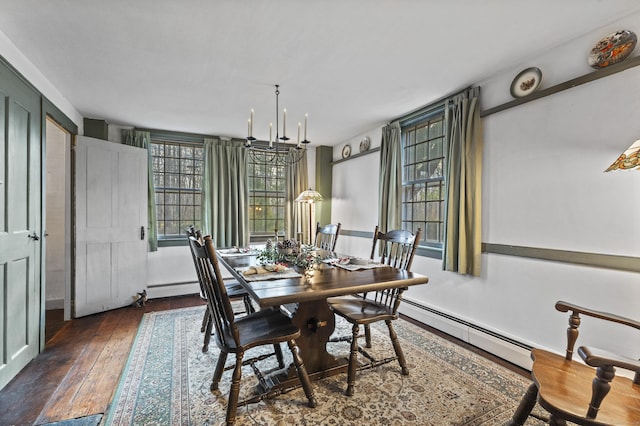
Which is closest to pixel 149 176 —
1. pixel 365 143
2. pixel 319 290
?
pixel 365 143

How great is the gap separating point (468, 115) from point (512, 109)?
36 cm

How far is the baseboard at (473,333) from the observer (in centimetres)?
240

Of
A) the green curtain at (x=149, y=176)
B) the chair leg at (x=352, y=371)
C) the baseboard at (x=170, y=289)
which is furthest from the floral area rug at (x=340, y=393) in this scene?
the green curtain at (x=149, y=176)

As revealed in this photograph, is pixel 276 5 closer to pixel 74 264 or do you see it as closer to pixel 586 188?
pixel 586 188

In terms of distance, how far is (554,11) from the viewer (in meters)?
1.81

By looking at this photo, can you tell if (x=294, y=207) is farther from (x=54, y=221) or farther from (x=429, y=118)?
(x=54, y=221)

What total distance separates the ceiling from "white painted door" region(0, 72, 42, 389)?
1.50 feet

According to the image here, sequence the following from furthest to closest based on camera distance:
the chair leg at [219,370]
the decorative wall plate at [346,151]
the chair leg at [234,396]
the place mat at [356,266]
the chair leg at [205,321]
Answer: the decorative wall plate at [346,151] < the chair leg at [205,321] < the place mat at [356,266] < the chair leg at [219,370] < the chair leg at [234,396]

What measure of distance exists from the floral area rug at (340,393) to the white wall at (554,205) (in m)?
0.47

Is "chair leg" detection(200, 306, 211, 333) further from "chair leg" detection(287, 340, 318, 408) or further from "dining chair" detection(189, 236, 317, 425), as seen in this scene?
"chair leg" detection(287, 340, 318, 408)

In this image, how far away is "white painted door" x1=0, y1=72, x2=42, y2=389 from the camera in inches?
81.3

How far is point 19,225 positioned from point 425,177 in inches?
150

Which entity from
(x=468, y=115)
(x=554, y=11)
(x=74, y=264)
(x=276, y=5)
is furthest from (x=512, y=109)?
(x=74, y=264)

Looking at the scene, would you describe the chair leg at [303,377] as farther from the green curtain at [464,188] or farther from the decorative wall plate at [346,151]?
the decorative wall plate at [346,151]
